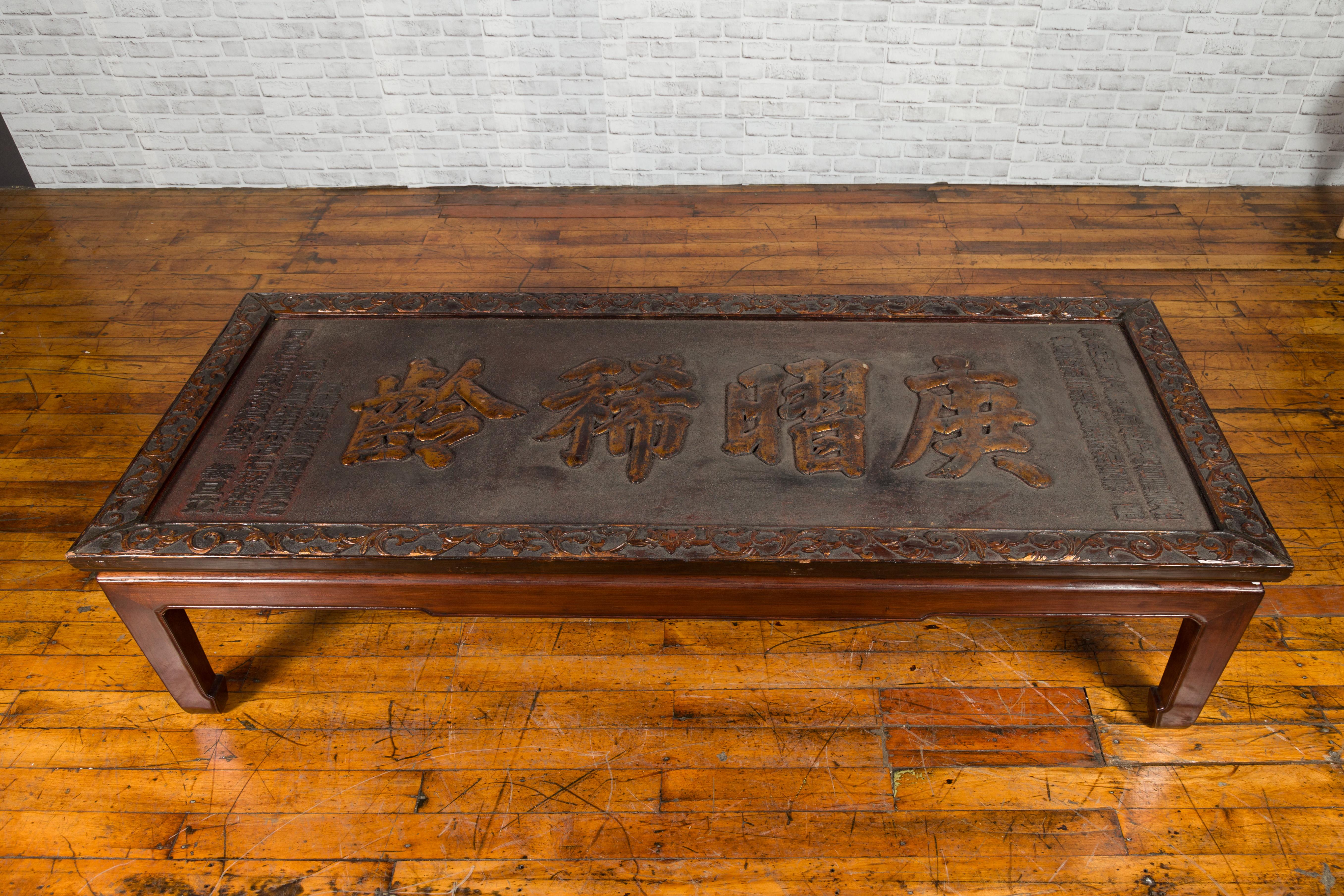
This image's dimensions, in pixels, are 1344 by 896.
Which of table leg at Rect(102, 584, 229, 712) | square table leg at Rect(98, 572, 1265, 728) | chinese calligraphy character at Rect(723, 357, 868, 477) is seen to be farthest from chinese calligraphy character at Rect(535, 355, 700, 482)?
table leg at Rect(102, 584, 229, 712)

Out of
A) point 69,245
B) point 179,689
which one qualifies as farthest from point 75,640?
point 69,245

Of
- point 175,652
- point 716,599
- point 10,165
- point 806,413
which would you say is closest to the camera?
point 716,599

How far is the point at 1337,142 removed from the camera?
142 inches

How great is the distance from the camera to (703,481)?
1818 millimetres

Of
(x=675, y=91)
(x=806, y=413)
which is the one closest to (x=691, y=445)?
(x=806, y=413)

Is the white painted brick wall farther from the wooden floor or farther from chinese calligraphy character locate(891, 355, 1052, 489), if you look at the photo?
chinese calligraphy character locate(891, 355, 1052, 489)

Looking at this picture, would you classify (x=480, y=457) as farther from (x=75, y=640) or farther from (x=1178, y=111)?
(x=1178, y=111)

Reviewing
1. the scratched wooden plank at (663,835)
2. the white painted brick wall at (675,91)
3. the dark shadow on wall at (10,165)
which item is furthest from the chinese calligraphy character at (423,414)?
the dark shadow on wall at (10,165)

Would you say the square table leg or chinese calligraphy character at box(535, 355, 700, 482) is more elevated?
chinese calligraphy character at box(535, 355, 700, 482)

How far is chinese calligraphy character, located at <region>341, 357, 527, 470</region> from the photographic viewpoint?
190 cm

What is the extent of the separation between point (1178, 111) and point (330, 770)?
364 centimetres

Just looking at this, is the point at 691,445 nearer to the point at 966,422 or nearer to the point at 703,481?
the point at 703,481

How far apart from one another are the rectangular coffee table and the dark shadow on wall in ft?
7.95

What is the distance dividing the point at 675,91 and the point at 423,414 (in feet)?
7.08
